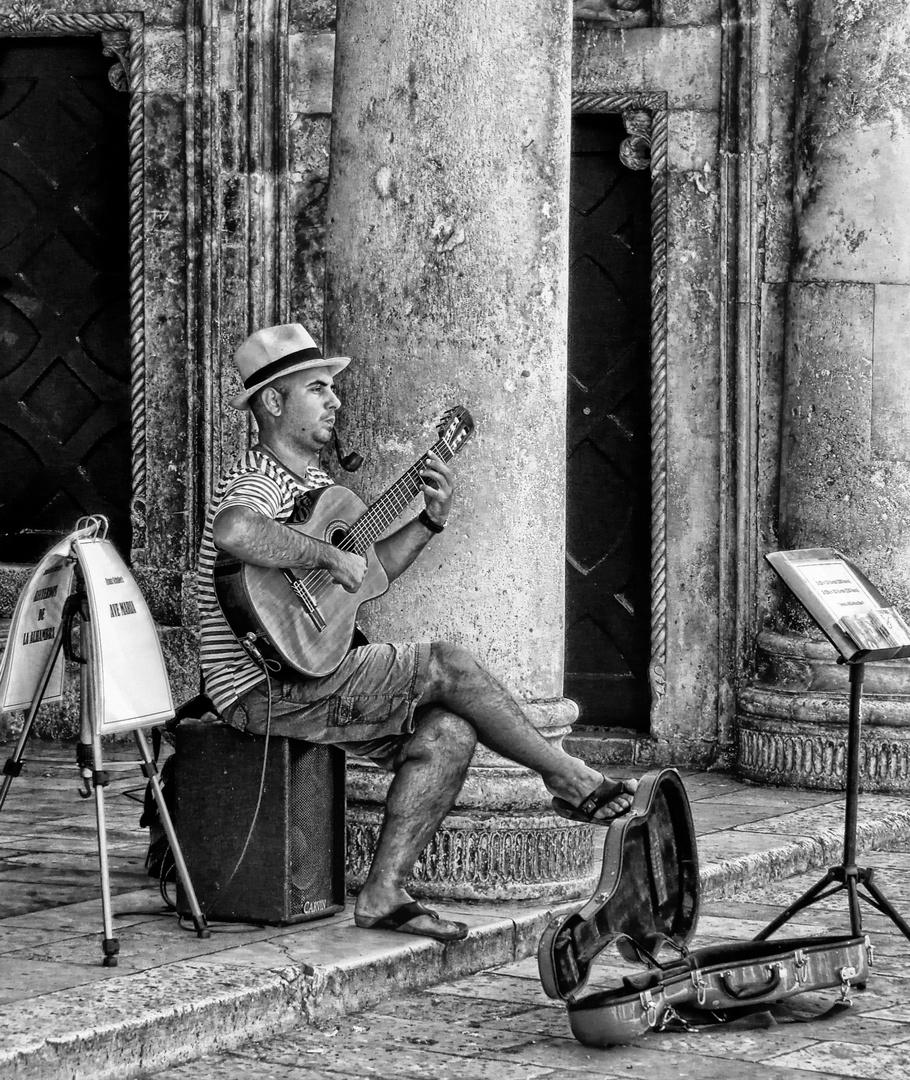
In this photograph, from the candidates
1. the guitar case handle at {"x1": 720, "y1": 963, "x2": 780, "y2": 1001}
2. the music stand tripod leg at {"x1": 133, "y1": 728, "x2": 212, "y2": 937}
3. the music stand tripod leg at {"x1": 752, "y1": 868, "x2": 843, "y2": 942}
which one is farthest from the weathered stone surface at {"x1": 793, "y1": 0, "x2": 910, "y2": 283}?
the music stand tripod leg at {"x1": 133, "y1": 728, "x2": 212, "y2": 937}

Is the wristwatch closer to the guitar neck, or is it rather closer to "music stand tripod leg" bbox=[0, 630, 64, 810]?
the guitar neck

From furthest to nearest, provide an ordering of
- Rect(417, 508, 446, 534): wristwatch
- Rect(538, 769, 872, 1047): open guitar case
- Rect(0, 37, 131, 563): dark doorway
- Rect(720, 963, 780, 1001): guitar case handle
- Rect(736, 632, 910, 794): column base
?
Rect(0, 37, 131, 563): dark doorway, Rect(736, 632, 910, 794): column base, Rect(417, 508, 446, 534): wristwatch, Rect(720, 963, 780, 1001): guitar case handle, Rect(538, 769, 872, 1047): open guitar case

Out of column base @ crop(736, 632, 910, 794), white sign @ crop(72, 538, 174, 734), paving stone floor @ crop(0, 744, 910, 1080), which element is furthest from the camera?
column base @ crop(736, 632, 910, 794)

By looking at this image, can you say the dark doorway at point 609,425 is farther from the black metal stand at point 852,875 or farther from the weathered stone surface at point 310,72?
the black metal stand at point 852,875

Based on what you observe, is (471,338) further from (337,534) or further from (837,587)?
(837,587)

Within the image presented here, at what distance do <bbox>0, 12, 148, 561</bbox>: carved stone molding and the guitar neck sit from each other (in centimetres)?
407

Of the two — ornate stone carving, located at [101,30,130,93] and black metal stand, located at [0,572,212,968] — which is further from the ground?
ornate stone carving, located at [101,30,130,93]

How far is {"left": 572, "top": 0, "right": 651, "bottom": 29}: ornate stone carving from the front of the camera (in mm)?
9266

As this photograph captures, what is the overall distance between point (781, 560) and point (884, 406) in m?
3.09

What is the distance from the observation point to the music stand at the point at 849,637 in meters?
5.70

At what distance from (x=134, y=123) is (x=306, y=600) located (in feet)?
15.2

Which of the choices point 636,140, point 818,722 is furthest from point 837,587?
point 636,140

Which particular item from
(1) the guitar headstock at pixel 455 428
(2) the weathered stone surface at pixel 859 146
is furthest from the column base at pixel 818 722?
(1) the guitar headstock at pixel 455 428

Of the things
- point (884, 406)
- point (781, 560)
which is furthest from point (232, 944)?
point (884, 406)
